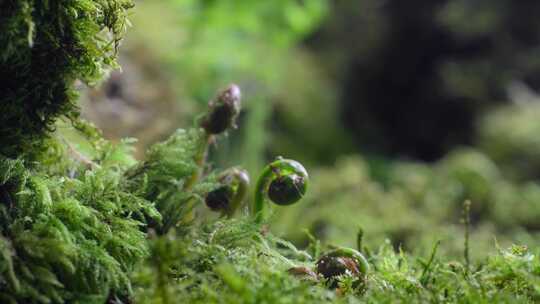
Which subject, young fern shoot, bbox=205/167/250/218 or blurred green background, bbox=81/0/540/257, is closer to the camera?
young fern shoot, bbox=205/167/250/218

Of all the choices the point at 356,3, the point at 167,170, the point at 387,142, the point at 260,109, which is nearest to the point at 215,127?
the point at 167,170

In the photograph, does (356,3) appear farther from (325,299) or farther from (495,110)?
(325,299)

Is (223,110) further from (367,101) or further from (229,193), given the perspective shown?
(367,101)

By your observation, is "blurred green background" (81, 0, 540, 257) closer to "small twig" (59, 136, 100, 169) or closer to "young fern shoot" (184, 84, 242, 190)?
"young fern shoot" (184, 84, 242, 190)

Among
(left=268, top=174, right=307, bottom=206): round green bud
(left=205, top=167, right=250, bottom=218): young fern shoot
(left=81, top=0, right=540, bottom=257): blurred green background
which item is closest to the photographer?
(left=268, top=174, right=307, bottom=206): round green bud

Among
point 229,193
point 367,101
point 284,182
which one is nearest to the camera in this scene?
point 284,182

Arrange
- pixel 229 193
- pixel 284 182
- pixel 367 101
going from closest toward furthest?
pixel 284 182 < pixel 229 193 < pixel 367 101

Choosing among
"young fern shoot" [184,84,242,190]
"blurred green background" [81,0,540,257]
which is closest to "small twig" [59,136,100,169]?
"young fern shoot" [184,84,242,190]

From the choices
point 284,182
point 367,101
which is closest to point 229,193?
point 284,182
